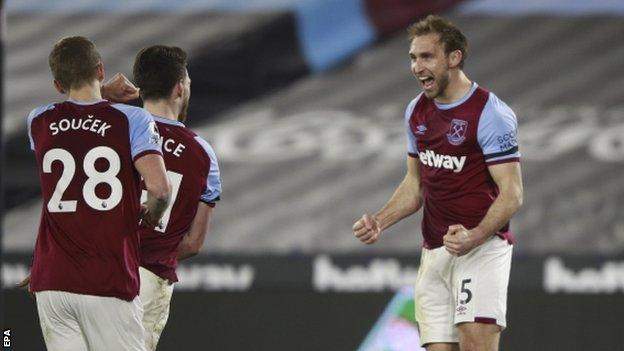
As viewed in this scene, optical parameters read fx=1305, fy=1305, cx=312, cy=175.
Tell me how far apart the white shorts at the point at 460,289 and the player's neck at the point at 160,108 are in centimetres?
108

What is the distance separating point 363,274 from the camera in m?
7.62

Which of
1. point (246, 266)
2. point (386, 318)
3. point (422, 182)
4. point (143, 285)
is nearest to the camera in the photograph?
point (143, 285)

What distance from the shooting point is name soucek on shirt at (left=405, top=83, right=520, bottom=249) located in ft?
14.5

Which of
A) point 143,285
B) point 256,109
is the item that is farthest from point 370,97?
point 143,285

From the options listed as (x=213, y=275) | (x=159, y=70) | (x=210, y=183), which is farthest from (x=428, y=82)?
(x=213, y=275)

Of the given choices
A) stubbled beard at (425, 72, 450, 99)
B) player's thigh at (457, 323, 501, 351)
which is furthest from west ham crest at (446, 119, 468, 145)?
player's thigh at (457, 323, 501, 351)

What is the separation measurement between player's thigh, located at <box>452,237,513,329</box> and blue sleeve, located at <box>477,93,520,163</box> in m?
0.31

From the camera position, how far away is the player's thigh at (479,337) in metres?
4.42

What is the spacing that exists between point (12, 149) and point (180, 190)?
5438mm

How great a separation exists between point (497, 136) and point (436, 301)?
634 millimetres

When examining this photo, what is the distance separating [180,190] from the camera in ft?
13.8

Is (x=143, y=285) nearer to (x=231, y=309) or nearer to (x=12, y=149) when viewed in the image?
(x=231, y=309)

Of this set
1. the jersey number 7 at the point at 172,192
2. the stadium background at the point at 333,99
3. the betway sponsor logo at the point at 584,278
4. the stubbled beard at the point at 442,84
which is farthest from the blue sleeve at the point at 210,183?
the stadium background at the point at 333,99

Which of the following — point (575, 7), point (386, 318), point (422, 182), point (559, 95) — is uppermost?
point (575, 7)
